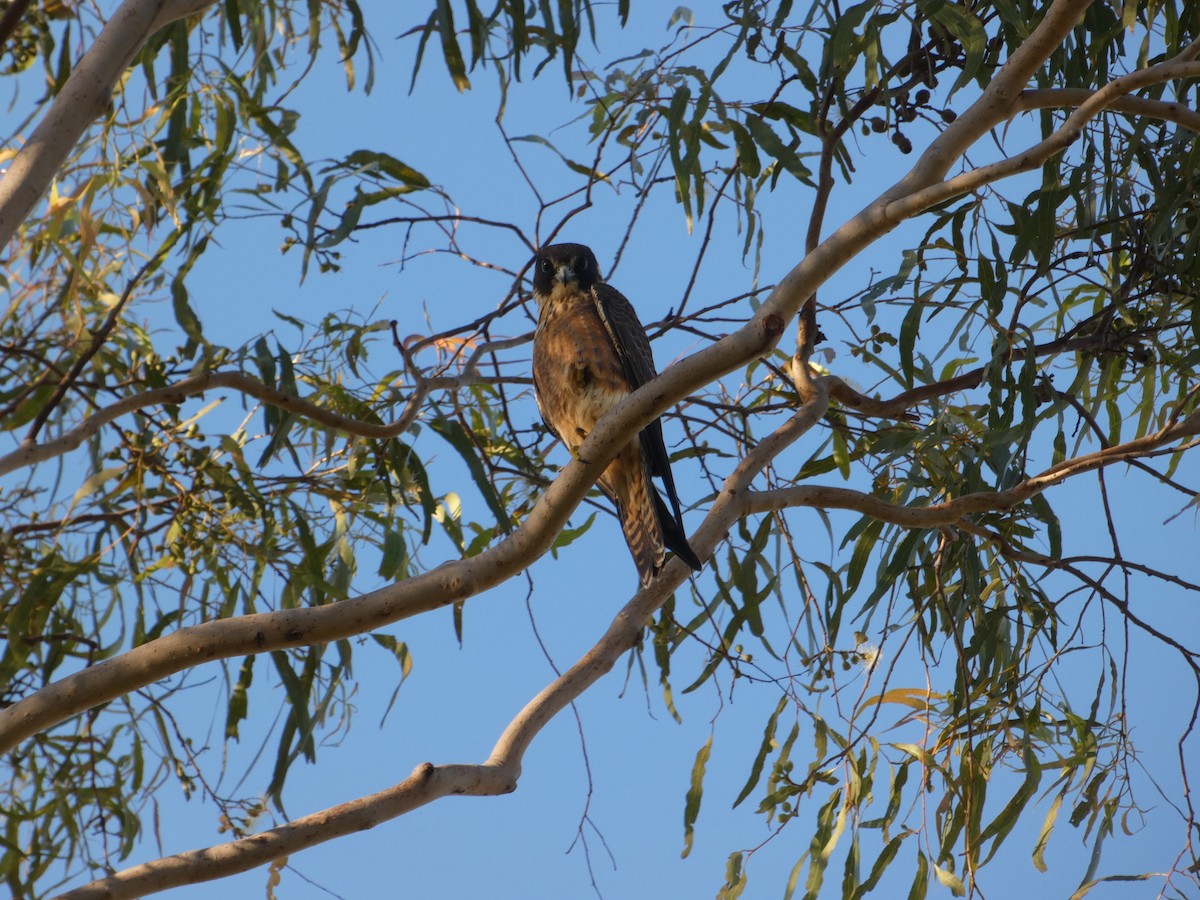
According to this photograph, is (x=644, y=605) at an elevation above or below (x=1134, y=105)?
below

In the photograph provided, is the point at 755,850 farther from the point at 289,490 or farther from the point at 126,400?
the point at 126,400

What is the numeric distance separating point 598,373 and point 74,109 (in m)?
1.33

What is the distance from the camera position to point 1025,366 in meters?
2.47

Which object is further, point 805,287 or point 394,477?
point 394,477

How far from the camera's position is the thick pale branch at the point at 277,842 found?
1.74 metres

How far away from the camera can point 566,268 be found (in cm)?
323

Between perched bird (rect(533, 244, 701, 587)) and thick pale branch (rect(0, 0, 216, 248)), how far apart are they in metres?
1.20

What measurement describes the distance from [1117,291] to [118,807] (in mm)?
2543

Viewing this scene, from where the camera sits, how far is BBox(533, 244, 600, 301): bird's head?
127 inches

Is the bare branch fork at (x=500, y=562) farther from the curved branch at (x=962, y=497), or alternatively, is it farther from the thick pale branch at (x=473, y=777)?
the curved branch at (x=962, y=497)

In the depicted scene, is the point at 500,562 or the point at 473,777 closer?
the point at 500,562

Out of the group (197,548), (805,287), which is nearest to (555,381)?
(197,548)

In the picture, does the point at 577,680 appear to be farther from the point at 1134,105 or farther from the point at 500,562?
the point at 1134,105

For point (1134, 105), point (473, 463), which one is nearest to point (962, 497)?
point (1134, 105)
